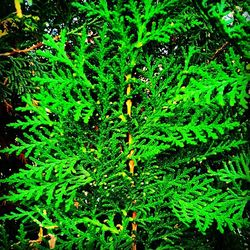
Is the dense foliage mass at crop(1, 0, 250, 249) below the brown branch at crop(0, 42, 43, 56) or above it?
below

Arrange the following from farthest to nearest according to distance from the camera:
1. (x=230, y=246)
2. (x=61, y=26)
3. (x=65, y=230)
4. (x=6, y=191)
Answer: (x=6, y=191) → (x=61, y=26) → (x=230, y=246) → (x=65, y=230)

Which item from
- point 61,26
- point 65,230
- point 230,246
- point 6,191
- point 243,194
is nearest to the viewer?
point 65,230

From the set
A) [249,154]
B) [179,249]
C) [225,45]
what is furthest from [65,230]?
[225,45]

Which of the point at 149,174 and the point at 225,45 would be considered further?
the point at 225,45

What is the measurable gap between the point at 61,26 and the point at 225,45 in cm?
151

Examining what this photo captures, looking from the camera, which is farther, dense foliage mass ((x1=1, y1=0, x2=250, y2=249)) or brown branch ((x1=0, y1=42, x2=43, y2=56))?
brown branch ((x1=0, y1=42, x2=43, y2=56))

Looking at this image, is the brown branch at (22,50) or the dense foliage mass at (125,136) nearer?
the dense foliage mass at (125,136)

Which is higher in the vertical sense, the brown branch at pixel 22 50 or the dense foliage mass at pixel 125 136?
the brown branch at pixel 22 50

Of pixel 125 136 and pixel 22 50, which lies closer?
pixel 125 136

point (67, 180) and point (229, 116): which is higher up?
point (67, 180)

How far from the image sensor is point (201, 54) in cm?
285

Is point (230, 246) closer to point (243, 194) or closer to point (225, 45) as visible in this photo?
point (243, 194)

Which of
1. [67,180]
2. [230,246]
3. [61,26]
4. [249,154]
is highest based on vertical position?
[61,26]

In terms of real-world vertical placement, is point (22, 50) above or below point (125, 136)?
above
